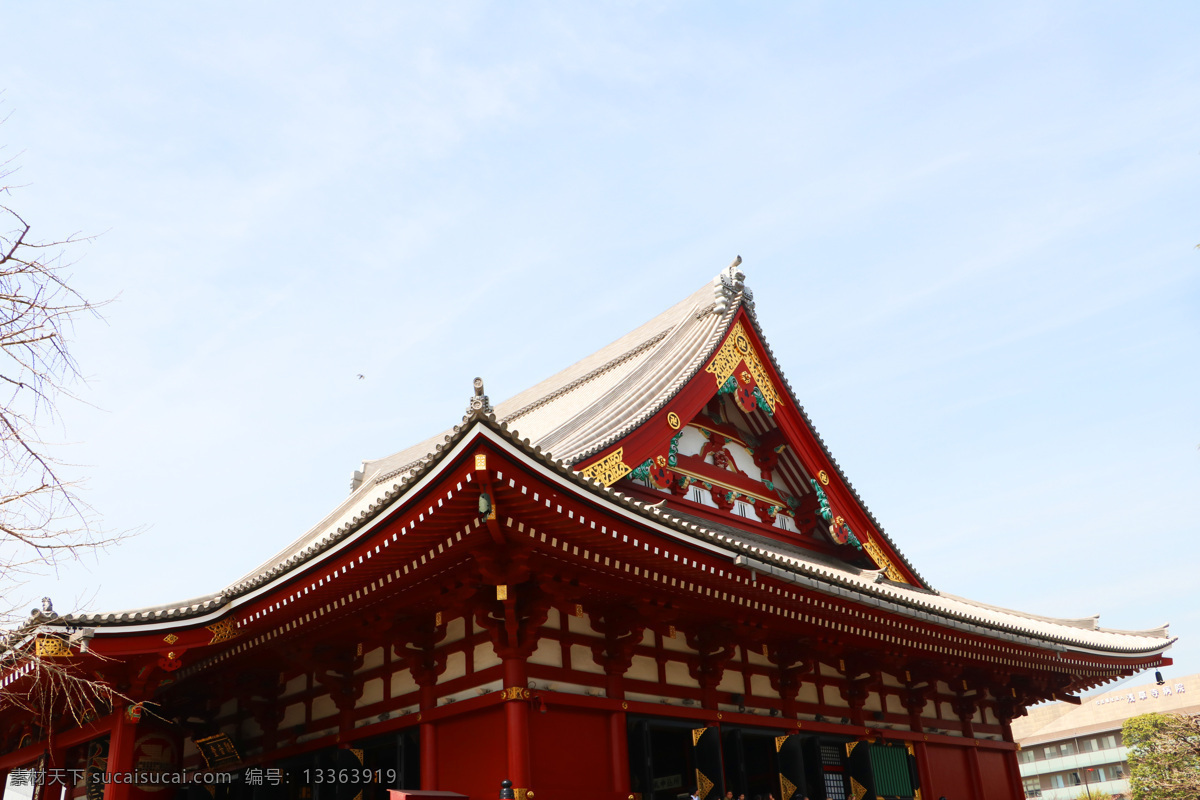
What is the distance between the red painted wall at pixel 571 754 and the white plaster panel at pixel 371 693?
9.03 feet

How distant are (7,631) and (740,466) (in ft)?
36.5

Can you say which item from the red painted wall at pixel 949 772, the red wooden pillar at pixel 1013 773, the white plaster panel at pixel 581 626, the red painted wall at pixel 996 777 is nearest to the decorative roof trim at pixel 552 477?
the white plaster panel at pixel 581 626

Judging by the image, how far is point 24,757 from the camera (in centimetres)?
1355

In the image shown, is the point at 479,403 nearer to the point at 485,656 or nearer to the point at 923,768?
the point at 485,656

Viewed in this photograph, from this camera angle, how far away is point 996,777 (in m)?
16.4

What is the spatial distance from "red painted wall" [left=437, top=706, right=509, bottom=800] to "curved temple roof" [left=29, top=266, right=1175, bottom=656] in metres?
2.60

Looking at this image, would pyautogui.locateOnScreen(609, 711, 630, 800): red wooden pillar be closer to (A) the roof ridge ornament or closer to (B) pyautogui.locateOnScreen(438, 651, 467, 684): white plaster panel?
(B) pyautogui.locateOnScreen(438, 651, 467, 684): white plaster panel

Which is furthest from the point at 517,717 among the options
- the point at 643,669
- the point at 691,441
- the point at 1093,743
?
the point at 1093,743

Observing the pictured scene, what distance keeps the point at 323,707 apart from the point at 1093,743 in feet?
174

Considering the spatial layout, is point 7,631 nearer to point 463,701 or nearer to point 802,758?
point 463,701

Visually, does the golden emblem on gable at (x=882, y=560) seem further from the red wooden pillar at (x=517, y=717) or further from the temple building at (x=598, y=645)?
the red wooden pillar at (x=517, y=717)

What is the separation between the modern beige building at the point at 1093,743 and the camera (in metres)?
50.4

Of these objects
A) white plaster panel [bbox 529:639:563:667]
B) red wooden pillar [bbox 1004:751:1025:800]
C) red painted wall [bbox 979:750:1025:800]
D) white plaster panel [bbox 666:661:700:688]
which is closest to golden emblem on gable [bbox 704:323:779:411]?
white plaster panel [bbox 666:661:700:688]

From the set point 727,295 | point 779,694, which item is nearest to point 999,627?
point 779,694
